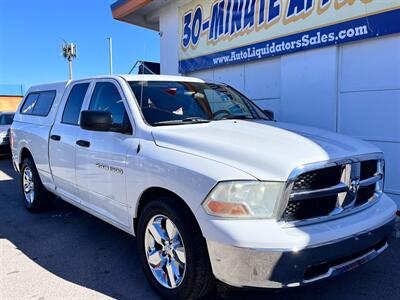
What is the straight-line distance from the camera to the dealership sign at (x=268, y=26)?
5.46 meters

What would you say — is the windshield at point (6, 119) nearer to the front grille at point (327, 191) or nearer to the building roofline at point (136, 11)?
the building roofline at point (136, 11)

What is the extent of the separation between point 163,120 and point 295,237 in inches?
66.7

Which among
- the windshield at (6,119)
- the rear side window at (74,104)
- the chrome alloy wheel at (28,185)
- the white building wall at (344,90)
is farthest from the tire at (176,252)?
the windshield at (6,119)

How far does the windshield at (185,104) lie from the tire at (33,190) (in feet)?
8.68

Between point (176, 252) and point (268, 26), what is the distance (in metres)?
5.34

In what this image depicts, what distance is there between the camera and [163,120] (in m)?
3.58

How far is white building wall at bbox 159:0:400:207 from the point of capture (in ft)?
17.6

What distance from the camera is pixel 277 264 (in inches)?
96.1

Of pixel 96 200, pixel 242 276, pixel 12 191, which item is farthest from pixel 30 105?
pixel 242 276

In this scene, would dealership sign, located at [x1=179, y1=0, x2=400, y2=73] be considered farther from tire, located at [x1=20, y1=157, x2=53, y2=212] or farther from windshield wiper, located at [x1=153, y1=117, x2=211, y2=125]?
tire, located at [x1=20, y1=157, x2=53, y2=212]

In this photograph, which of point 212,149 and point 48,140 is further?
point 48,140

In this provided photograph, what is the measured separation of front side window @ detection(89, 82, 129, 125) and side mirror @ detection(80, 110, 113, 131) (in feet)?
0.57

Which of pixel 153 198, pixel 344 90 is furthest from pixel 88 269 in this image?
pixel 344 90

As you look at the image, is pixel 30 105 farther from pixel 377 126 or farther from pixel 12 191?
pixel 377 126
